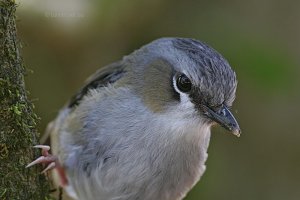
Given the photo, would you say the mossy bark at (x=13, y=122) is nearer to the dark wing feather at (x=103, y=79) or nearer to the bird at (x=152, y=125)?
the bird at (x=152, y=125)

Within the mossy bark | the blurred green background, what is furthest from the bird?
the blurred green background

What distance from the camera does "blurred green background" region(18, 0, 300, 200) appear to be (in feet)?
22.5

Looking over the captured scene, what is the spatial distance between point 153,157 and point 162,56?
81cm

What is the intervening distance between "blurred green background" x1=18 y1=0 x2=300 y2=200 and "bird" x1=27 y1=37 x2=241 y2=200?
1.84 m

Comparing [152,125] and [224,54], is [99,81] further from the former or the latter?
[224,54]

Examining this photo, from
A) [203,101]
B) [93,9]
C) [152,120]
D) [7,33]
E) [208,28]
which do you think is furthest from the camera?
[208,28]

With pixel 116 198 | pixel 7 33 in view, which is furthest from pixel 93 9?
pixel 7 33

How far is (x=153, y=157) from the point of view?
433 centimetres

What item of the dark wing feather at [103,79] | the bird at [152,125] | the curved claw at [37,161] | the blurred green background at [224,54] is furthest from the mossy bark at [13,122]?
the blurred green background at [224,54]

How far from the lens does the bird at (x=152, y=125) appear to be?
4023 millimetres

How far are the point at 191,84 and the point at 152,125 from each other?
1.60 ft

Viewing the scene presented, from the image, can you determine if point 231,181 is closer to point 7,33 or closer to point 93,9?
point 93,9

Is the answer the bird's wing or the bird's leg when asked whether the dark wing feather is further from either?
the bird's leg

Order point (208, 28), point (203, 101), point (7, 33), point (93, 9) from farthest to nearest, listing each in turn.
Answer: point (208, 28) → point (93, 9) → point (203, 101) → point (7, 33)
